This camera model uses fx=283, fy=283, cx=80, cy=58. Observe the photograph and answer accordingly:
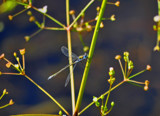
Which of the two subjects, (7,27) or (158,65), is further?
(158,65)

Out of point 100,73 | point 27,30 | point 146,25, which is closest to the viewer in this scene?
point 27,30

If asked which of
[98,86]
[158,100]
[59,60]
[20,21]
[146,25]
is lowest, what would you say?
[158,100]

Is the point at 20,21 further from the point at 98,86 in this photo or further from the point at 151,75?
the point at 151,75

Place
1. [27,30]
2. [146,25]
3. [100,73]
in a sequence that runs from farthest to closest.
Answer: [146,25] → [100,73] → [27,30]

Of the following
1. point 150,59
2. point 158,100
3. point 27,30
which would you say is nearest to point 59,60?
point 27,30

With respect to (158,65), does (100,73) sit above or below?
above

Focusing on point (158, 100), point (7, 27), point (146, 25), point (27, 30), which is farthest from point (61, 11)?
point (158, 100)
